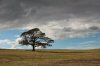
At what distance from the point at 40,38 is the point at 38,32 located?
9.05ft

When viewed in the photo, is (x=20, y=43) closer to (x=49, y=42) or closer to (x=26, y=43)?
(x=26, y=43)

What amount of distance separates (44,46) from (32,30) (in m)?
8.74

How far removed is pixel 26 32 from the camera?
121688mm

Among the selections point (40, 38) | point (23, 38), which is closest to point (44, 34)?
point (40, 38)

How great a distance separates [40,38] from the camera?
120750 millimetres

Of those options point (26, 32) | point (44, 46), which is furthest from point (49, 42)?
point (26, 32)

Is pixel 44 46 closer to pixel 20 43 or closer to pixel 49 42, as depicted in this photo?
pixel 49 42

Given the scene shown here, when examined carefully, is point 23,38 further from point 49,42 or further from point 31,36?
point 49,42

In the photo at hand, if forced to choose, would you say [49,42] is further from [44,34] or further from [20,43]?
[20,43]

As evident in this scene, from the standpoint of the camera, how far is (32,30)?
120m

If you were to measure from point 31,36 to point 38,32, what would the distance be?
3523 mm

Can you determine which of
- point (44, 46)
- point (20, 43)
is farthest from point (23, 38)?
point (44, 46)

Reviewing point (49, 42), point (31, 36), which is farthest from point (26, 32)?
point (49, 42)

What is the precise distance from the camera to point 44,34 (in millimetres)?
120125
